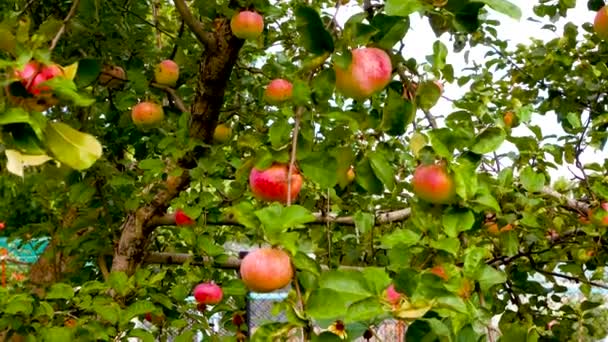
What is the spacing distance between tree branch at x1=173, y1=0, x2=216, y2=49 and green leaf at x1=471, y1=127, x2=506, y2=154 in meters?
1.00

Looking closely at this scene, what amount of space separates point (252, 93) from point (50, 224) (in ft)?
2.58

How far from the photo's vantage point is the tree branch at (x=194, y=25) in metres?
1.73

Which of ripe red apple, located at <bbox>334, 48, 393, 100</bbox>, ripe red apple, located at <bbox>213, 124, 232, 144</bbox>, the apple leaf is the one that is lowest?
ripe red apple, located at <bbox>213, 124, 232, 144</bbox>

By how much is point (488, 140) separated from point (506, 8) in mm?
206

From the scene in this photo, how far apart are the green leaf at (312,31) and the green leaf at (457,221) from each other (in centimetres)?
26

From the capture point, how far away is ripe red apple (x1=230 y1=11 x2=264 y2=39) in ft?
5.60

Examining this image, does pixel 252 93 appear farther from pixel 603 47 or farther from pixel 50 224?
pixel 603 47

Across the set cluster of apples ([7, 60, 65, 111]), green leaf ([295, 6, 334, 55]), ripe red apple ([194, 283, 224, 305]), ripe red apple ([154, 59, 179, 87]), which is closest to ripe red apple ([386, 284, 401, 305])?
green leaf ([295, 6, 334, 55])

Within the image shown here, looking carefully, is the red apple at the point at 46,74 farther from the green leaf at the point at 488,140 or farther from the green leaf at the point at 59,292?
the green leaf at the point at 59,292

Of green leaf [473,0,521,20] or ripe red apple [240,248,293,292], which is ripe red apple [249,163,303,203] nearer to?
ripe red apple [240,248,293,292]

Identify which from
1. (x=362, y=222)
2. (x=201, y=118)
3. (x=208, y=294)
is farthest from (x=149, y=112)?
(x=362, y=222)

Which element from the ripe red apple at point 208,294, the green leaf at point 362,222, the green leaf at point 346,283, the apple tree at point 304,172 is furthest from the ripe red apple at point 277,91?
the ripe red apple at point 208,294

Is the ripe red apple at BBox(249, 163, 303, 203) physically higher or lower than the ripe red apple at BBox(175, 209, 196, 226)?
higher

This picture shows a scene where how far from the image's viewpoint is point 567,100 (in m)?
2.33
